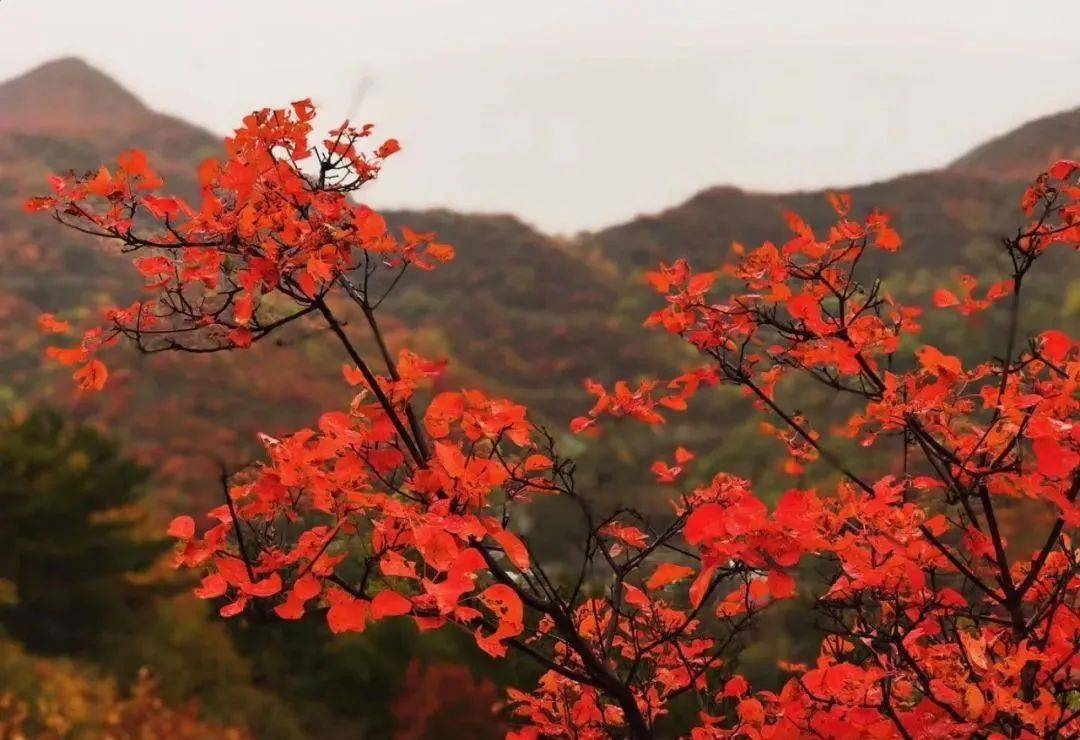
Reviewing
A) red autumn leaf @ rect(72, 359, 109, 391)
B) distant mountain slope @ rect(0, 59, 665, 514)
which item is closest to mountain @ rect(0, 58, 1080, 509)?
distant mountain slope @ rect(0, 59, 665, 514)

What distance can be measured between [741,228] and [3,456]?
9269 millimetres

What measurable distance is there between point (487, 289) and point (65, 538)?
671 cm

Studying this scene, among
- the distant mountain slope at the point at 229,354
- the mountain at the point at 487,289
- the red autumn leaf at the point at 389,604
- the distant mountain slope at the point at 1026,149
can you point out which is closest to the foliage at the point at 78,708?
the mountain at the point at 487,289

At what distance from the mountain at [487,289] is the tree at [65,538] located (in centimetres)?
150

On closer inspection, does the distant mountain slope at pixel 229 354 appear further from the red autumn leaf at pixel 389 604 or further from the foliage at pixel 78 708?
the red autumn leaf at pixel 389 604

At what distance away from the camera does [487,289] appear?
1006 cm

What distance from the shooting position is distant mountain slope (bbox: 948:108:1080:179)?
9.78m

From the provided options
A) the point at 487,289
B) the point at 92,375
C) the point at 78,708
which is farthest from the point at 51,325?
the point at 487,289

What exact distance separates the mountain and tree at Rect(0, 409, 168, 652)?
150 centimetres

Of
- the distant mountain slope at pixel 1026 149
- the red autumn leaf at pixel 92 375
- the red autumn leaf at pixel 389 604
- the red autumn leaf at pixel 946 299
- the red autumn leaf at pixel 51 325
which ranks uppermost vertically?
the distant mountain slope at pixel 1026 149

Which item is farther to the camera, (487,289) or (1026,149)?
(1026,149)

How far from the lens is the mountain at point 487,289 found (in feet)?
21.8

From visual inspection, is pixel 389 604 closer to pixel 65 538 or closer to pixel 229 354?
pixel 65 538

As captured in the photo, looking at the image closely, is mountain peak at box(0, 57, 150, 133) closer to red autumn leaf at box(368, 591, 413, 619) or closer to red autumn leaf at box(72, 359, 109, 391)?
red autumn leaf at box(72, 359, 109, 391)
